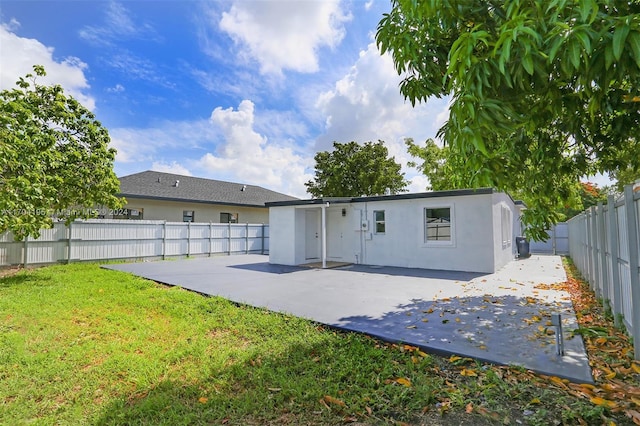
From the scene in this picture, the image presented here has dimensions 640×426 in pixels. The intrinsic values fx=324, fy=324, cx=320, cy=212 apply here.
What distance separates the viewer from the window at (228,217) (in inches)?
864

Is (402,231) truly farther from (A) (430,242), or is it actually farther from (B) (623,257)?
(B) (623,257)

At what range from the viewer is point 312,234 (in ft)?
45.5

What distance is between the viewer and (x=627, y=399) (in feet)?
8.74

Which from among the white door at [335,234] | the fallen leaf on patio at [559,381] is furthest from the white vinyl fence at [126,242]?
the fallen leaf on patio at [559,381]

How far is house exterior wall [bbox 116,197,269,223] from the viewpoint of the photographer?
18.3 metres

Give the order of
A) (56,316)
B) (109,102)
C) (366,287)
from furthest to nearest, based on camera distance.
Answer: (109,102) → (366,287) → (56,316)

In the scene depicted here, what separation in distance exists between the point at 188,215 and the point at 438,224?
15412mm

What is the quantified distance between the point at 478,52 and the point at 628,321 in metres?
3.73

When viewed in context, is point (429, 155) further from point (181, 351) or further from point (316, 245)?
point (181, 351)

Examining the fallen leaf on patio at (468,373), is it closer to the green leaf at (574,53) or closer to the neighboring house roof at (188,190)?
the green leaf at (574,53)

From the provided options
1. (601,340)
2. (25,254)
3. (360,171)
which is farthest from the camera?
(360,171)

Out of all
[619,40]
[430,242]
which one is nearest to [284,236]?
[430,242]

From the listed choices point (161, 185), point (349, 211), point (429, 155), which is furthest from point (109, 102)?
point (429, 155)

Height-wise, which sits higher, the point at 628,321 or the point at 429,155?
the point at 429,155
